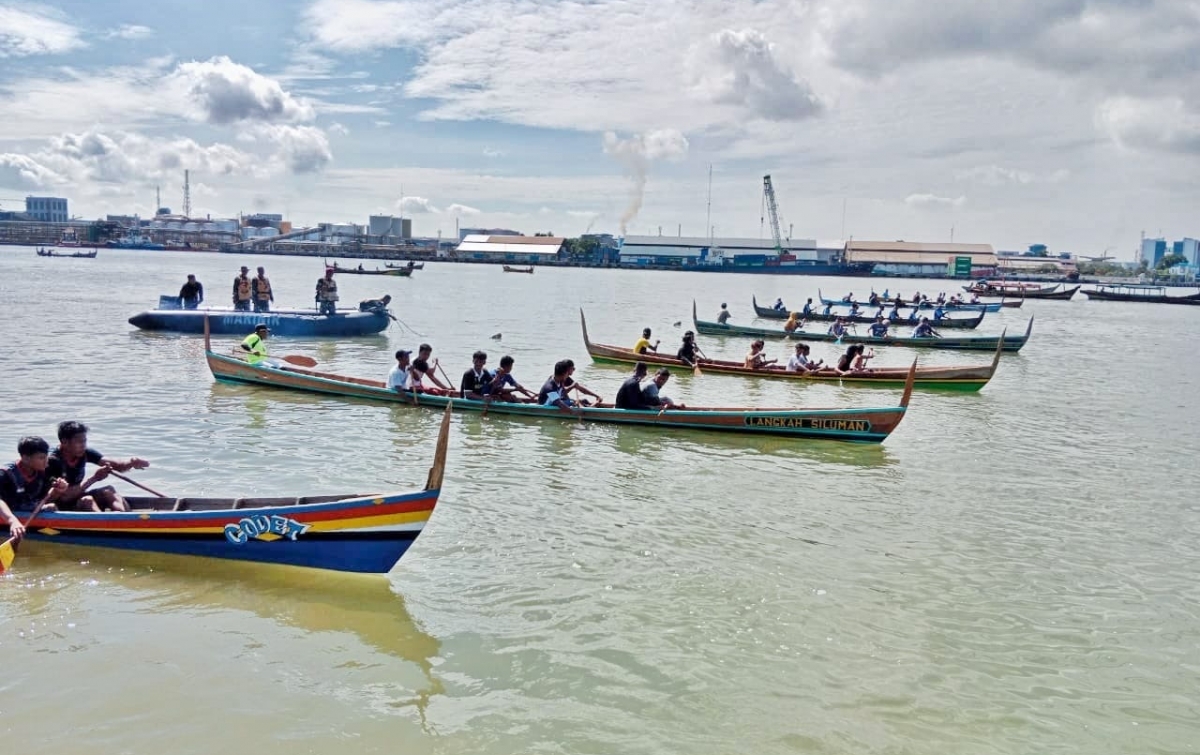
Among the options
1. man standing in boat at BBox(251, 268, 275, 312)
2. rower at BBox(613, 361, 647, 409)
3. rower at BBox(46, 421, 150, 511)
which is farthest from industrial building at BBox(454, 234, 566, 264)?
rower at BBox(46, 421, 150, 511)

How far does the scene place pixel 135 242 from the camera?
575 ft

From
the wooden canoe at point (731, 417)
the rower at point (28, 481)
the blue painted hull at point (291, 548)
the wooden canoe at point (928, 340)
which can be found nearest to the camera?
the blue painted hull at point (291, 548)

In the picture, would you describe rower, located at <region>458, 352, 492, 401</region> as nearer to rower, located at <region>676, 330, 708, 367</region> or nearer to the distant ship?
rower, located at <region>676, 330, 708, 367</region>

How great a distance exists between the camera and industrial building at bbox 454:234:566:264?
16825cm

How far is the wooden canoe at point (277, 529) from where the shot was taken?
789 cm

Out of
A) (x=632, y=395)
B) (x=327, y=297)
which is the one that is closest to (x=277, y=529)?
(x=632, y=395)

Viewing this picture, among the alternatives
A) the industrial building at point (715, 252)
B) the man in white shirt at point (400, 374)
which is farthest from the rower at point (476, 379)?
the industrial building at point (715, 252)

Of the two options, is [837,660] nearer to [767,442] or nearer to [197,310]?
[767,442]

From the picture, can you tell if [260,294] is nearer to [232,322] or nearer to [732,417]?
[232,322]

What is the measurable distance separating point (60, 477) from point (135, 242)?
191826 millimetres

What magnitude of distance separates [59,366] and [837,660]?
72.4 ft

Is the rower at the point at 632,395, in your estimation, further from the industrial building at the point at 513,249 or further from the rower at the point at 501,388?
the industrial building at the point at 513,249

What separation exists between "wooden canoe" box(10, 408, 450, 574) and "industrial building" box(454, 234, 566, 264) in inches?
6252

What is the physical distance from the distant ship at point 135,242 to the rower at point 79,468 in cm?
18907
